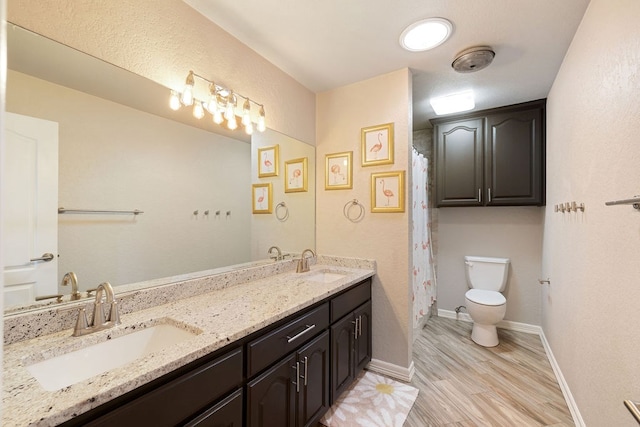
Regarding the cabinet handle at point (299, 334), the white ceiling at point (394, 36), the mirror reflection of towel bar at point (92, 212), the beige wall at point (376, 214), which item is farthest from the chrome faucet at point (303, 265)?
the white ceiling at point (394, 36)

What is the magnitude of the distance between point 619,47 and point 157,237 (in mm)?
2285

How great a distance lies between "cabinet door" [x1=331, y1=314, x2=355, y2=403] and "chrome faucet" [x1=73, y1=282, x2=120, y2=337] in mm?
1110

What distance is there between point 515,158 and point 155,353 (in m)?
3.16

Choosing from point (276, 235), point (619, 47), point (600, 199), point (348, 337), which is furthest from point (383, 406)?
point (619, 47)

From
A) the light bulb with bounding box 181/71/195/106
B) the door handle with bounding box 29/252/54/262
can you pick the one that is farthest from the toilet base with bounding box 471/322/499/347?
the door handle with bounding box 29/252/54/262

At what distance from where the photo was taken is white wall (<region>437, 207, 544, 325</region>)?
2.78 m

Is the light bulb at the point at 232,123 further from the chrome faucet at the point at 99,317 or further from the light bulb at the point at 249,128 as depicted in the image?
the chrome faucet at the point at 99,317

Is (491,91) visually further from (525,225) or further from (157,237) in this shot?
(157,237)

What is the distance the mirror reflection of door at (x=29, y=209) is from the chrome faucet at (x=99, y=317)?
7.2 inches

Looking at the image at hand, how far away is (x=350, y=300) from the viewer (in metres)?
1.82

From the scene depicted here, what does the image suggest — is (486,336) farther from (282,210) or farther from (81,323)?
(81,323)

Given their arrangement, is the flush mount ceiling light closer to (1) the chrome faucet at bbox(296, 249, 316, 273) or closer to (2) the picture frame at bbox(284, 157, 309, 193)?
(2) the picture frame at bbox(284, 157, 309, 193)

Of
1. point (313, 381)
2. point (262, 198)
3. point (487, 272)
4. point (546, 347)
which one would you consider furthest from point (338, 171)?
point (546, 347)

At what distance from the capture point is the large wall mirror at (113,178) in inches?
38.4
